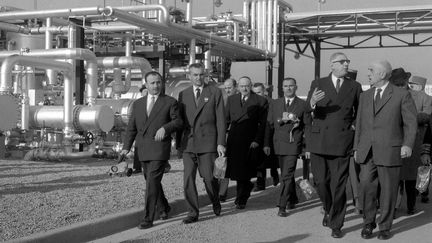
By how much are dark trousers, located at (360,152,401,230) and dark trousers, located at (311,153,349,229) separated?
0.23 metres

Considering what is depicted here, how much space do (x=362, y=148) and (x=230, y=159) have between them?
2.52 metres

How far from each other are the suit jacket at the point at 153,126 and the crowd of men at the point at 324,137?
0.04 ft

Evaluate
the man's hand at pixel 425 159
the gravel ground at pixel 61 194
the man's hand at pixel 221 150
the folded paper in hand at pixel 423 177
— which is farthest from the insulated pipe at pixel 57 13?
the folded paper in hand at pixel 423 177

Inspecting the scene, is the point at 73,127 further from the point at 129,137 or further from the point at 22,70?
the point at 129,137

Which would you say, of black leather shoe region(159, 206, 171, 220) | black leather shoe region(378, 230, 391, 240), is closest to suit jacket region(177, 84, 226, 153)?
black leather shoe region(159, 206, 171, 220)

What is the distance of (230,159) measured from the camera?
895 centimetres

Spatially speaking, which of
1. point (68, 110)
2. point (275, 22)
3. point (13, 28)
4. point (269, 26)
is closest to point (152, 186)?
point (68, 110)

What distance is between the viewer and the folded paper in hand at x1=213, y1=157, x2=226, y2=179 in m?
7.42

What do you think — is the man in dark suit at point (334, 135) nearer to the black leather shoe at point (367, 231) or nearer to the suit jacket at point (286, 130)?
the black leather shoe at point (367, 231)

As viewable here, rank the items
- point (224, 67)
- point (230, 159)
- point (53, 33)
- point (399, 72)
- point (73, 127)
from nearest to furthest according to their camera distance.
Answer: point (399, 72)
point (230, 159)
point (73, 127)
point (53, 33)
point (224, 67)

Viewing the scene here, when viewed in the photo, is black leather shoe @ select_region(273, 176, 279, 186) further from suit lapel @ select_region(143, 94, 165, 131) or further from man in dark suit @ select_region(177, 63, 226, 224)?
suit lapel @ select_region(143, 94, 165, 131)

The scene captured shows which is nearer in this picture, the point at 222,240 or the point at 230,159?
the point at 222,240

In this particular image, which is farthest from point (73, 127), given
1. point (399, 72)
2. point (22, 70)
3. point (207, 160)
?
point (399, 72)

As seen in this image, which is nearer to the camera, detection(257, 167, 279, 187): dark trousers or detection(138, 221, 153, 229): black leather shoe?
detection(138, 221, 153, 229): black leather shoe
